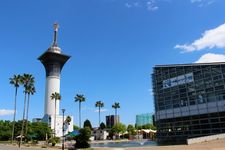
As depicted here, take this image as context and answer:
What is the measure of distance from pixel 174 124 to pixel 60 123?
9172cm

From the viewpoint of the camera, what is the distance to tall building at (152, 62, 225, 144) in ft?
243

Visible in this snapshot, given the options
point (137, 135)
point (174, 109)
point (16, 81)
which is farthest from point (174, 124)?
point (137, 135)

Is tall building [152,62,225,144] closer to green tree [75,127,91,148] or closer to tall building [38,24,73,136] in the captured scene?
green tree [75,127,91,148]

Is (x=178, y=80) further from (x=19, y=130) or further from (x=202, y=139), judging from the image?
(x=19, y=130)

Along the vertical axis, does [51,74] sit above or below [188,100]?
above

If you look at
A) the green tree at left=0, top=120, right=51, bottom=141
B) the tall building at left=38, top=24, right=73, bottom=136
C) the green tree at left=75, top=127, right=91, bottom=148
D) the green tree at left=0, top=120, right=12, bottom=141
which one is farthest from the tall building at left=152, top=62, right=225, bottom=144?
the tall building at left=38, top=24, right=73, bottom=136

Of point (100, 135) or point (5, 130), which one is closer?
point (5, 130)

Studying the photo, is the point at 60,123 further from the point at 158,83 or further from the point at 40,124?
the point at 158,83

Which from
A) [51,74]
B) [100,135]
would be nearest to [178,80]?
[100,135]

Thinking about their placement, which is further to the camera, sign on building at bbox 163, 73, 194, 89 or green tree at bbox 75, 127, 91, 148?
sign on building at bbox 163, 73, 194, 89

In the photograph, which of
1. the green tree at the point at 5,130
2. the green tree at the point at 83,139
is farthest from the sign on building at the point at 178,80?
the green tree at the point at 5,130

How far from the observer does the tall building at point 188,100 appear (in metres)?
74.0

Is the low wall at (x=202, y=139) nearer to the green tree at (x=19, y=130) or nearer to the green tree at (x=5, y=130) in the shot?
the green tree at (x=19, y=130)

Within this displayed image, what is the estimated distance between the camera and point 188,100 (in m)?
80.6
